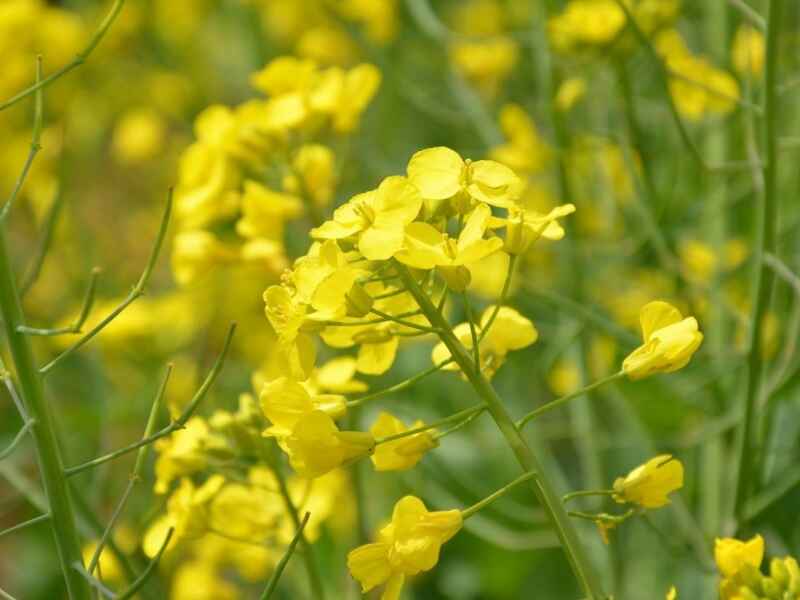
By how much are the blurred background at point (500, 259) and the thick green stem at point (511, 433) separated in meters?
0.28

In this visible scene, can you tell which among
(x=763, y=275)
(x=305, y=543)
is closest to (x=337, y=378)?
(x=305, y=543)

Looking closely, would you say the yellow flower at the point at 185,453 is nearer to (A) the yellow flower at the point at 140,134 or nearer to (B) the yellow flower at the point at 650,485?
(B) the yellow flower at the point at 650,485

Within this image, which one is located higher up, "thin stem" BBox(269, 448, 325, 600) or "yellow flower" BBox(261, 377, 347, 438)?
"yellow flower" BBox(261, 377, 347, 438)

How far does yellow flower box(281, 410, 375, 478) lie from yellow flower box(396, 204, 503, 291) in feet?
0.30

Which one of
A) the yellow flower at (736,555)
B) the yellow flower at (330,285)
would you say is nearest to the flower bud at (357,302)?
the yellow flower at (330,285)

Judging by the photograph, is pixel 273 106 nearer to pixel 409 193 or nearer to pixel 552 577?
pixel 409 193

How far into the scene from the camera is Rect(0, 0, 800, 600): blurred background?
1141 millimetres

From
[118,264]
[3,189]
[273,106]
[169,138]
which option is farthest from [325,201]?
[169,138]

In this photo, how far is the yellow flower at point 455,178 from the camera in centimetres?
65

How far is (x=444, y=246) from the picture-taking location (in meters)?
0.62

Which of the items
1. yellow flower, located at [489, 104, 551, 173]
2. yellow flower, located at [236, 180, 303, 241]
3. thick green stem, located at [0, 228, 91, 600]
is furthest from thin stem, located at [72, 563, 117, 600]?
yellow flower, located at [489, 104, 551, 173]

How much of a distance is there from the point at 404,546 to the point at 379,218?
0.52ft

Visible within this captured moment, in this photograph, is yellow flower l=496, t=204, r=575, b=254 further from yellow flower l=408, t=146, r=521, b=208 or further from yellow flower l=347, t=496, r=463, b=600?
yellow flower l=347, t=496, r=463, b=600

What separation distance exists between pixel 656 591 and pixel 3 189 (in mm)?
1343
